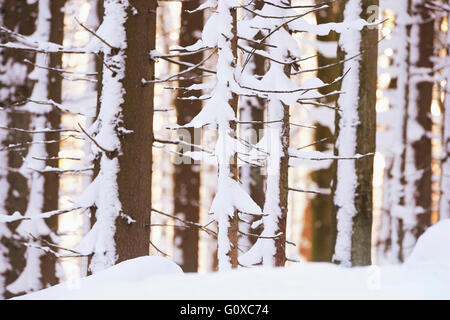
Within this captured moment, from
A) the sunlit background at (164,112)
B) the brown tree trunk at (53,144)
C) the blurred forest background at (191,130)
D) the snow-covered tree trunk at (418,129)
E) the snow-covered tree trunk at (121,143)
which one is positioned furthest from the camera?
the snow-covered tree trunk at (418,129)

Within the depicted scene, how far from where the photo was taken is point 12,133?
9.84m

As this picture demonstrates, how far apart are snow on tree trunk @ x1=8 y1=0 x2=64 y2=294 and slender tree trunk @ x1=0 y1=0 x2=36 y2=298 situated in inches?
8.7

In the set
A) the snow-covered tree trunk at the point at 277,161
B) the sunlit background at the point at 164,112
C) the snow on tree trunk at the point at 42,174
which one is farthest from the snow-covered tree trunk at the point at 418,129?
the snow on tree trunk at the point at 42,174

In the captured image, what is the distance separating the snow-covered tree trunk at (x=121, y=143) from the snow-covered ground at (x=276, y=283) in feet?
6.01

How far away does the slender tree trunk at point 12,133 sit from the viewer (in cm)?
973

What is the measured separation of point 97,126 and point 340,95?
387 centimetres

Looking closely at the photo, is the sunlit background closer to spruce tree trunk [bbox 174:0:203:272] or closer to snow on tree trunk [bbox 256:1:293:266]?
spruce tree trunk [bbox 174:0:203:272]

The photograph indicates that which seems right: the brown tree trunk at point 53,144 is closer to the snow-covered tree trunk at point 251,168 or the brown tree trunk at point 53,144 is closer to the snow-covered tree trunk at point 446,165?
the snow-covered tree trunk at point 251,168

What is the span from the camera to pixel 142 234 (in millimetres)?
5914

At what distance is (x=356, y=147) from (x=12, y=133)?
636cm

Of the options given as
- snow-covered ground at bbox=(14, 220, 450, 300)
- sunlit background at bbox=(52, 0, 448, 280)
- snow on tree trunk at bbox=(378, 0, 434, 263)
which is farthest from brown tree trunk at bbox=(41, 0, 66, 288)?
snow on tree trunk at bbox=(378, 0, 434, 263)
